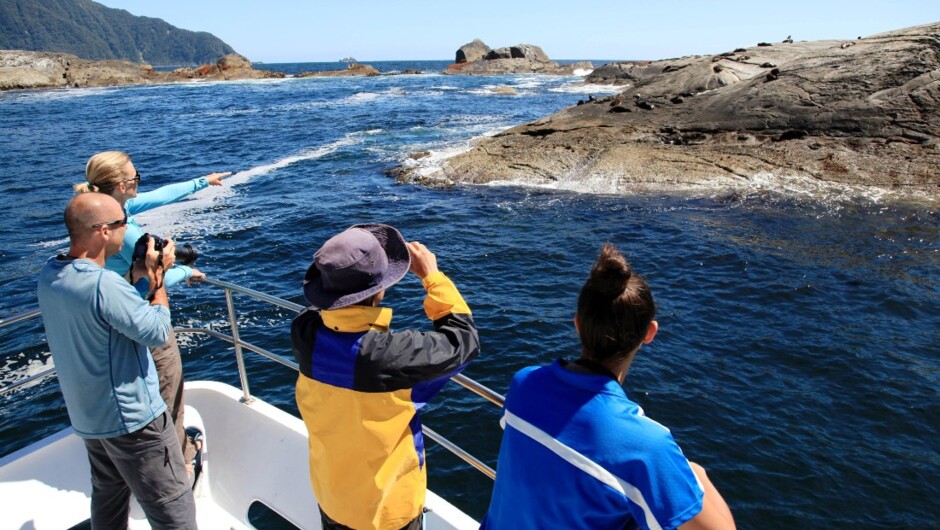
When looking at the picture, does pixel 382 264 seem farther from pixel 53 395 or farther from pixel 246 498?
pixel 53 395

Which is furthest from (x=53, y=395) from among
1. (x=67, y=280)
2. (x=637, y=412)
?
(x=637, y=412)

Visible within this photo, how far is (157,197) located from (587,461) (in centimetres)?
399

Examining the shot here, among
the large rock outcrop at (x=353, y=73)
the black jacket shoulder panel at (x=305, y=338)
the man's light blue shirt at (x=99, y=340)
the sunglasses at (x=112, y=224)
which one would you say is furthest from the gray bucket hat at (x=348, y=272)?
the large rock outcrop at (x=353, y=73)

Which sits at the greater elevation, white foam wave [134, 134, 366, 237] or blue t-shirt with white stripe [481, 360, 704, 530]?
blue t-shirt with white stripe [481, 360, 704, 530]

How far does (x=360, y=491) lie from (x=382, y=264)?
897mm

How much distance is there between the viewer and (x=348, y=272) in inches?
81.9

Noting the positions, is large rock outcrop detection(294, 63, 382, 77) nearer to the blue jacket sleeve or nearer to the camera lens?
the blue jacket sleeve

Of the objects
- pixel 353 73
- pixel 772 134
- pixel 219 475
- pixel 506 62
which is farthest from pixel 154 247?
pixel 353 73

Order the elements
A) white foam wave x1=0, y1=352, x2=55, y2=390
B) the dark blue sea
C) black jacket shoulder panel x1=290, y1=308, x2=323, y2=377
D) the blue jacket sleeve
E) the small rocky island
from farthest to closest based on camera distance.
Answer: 1. the small rocky island
2. white foam wave x1=0, y1=352, x2=55, y2=390
3. the dark blue sea
4. the blue jacket sleeve
5. black jacket shoulder panel x1=290, y1=308, x2=323, y2=377

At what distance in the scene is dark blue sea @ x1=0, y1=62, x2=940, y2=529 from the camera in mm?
6754

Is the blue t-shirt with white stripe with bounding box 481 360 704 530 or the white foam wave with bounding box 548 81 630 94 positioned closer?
the blue t-shirt with white stripe with bounding box 481 360 704 530

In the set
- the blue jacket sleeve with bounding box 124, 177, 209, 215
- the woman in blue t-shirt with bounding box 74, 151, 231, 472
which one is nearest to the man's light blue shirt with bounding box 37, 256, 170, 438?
the woman in blue t-shirt with bounding box 74, 151, 231, 472

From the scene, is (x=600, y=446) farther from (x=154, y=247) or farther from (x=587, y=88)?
(x=587, y=88)

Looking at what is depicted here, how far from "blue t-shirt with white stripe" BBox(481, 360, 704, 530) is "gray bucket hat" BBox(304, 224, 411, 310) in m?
0.66
